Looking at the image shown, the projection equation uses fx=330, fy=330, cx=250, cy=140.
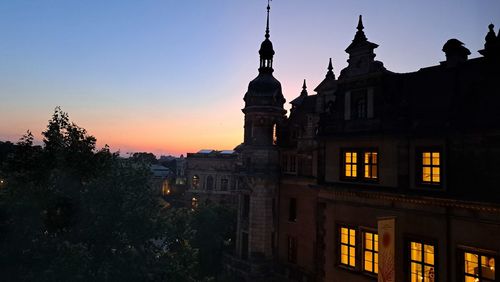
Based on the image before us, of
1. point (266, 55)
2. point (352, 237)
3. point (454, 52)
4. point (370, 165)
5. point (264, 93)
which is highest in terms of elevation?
point (266, 55)

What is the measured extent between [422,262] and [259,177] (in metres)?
21.4

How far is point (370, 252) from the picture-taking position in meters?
16.2

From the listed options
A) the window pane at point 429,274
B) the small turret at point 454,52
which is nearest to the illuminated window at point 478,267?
the window pane at point 429,274

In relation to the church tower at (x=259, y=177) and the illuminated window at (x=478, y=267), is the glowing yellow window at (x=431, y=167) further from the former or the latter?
the church tower at (x=259, y=177)

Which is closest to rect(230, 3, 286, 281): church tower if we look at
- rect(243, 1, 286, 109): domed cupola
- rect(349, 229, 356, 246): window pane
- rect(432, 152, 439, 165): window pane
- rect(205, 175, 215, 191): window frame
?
rect(243, 1, 286, 109): domed cupola

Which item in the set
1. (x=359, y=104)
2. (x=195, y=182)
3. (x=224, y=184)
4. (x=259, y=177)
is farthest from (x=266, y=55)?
(x=195, y=182)

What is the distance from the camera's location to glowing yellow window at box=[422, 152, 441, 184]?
14.7m

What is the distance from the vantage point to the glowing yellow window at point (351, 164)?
58.5 ft

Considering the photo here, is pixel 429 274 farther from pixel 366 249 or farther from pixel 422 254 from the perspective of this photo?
pixel 366 249

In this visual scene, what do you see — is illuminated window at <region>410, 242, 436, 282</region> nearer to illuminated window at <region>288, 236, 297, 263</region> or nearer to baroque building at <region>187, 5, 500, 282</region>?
baroque building at <region>187, 5, 500, 282</region>

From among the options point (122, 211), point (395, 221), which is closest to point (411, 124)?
point (395, 221)

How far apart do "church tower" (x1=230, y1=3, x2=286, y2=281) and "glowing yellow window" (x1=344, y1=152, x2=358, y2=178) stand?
1701cm

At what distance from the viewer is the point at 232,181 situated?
67625mm

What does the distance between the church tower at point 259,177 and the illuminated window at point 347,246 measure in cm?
1742
